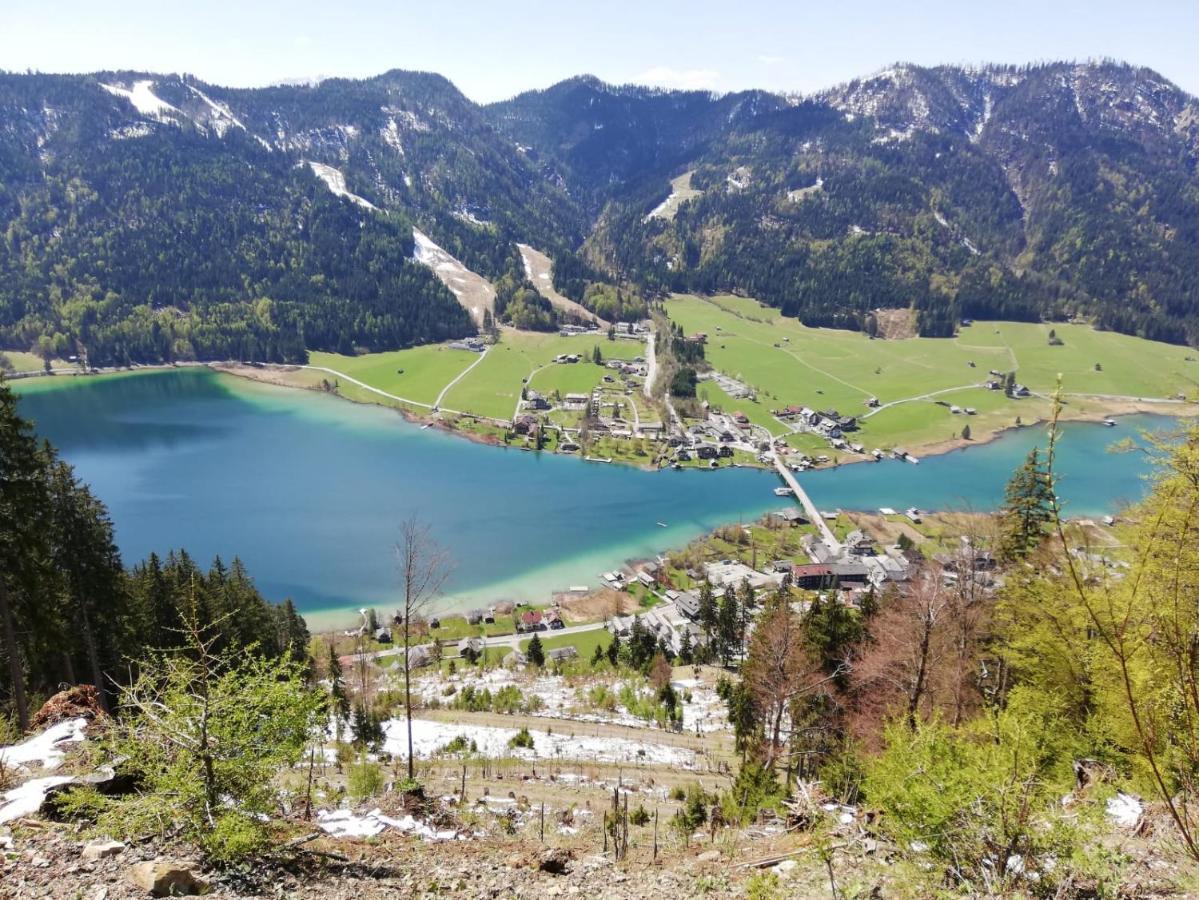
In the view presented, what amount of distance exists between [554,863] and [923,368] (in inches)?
5205

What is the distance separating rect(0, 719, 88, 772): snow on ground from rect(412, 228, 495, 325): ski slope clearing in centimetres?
14561

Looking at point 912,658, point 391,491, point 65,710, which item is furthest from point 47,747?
point 391,491

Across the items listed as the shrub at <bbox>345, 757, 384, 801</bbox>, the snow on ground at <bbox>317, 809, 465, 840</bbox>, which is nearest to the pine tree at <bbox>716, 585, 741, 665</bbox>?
the shrub at <bbox>345, 757, 384, 801</bbox>

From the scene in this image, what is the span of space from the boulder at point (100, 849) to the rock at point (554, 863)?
5.42 metres

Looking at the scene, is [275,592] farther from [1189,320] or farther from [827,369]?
[1189,320]

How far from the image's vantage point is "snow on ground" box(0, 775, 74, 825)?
26.6ft

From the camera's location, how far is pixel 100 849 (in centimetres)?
741

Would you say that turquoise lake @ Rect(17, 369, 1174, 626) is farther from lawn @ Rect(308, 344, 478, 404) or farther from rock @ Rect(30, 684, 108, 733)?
rock @ Rect(30, 684, 108, 733)

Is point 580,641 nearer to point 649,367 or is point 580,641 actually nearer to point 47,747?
point 47,747

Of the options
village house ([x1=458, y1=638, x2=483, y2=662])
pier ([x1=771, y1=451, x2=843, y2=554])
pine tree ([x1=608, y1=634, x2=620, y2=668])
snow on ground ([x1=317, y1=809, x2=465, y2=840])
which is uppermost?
snow on ground ([x1=317, y1=809, x2=465, y2=840])

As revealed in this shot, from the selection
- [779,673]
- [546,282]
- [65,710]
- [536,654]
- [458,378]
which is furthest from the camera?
[546,282]

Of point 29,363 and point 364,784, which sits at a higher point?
point 29,363

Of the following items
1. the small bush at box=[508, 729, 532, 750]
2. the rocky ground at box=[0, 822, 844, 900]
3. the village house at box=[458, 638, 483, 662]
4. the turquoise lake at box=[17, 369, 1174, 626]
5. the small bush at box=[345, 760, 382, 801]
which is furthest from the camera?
the turquoise lake at box=[17, 369, 1174, 626]

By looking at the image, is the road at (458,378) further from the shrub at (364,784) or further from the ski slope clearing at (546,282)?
the shrub at (364,784)
